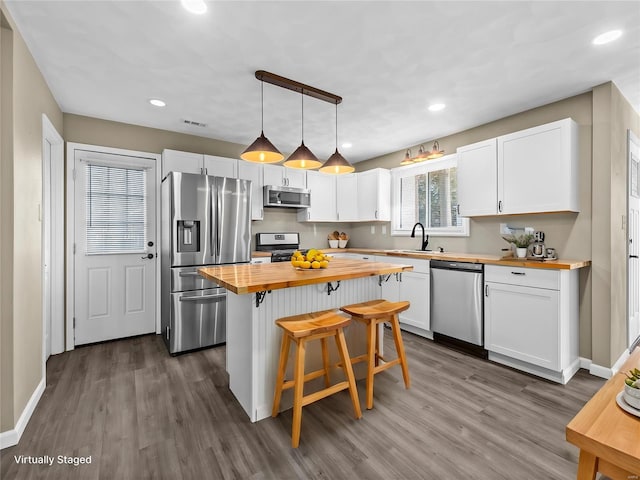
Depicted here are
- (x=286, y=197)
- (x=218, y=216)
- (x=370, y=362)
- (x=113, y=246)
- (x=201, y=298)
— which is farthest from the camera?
(x=286, y=197)

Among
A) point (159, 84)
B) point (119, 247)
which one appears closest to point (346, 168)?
point (159, 84)

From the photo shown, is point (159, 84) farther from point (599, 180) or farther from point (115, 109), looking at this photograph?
point (599, 180)

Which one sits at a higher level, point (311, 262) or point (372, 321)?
point (311, 262)

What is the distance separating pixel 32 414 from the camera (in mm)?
2105

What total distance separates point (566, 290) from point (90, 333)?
4822 millimetres

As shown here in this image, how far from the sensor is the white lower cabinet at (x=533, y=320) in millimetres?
2559

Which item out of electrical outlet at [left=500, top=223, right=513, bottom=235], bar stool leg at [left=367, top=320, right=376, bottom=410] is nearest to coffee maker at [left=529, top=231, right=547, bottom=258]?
electrical outlet at [left=500, top=223, right=513, bottom=235]

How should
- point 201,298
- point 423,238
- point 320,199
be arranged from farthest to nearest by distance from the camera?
point 320,199 < point 423,238 < point 201,298

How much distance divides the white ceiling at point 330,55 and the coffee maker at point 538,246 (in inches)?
52.0

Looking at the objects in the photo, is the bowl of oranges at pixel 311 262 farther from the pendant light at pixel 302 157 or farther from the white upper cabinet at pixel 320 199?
the white upper cabinet at pixel 320 199

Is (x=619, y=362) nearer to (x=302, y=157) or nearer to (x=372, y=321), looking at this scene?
(x=372, y=321)

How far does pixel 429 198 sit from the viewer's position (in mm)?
4379

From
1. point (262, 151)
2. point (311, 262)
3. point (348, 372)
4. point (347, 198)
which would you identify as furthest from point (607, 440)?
point (347, 198)

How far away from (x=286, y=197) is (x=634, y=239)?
4057mm
